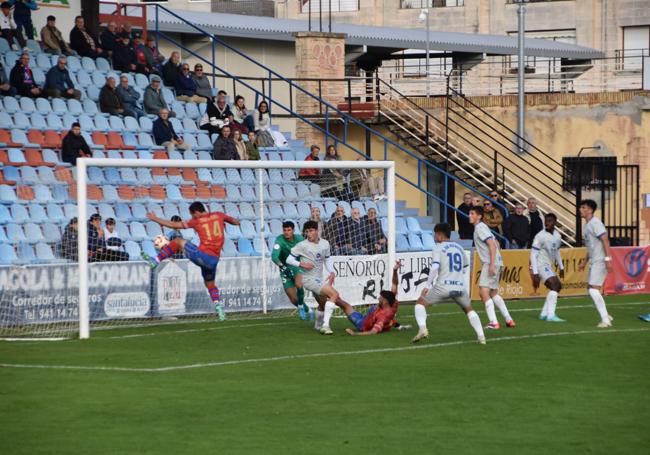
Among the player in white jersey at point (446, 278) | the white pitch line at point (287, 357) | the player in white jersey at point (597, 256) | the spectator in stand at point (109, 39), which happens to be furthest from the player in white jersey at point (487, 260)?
the spectator in stand at point (109, 39)

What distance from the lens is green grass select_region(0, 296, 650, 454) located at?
1000cm

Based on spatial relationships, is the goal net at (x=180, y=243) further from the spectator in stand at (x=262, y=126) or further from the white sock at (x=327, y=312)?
the spectator in stand at (x=262, y=126)

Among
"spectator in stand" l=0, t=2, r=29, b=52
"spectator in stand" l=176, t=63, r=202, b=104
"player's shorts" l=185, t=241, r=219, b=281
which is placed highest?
"spectator in stand" l=0, t=2, r=29, b=52

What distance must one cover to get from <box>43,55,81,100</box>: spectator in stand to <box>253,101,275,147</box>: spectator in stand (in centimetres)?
400

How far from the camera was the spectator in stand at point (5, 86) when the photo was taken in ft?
78.5

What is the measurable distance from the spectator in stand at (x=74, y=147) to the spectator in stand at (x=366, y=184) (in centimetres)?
496

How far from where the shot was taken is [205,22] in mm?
35531

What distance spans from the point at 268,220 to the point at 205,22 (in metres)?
14.0

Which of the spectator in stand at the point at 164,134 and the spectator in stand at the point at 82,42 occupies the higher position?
the spectator in stand at the point at 82,42

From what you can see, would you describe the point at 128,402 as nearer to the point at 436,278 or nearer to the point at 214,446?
the point at 214,446

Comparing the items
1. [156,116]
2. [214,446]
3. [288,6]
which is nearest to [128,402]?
[214,446]

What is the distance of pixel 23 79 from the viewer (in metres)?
24.3

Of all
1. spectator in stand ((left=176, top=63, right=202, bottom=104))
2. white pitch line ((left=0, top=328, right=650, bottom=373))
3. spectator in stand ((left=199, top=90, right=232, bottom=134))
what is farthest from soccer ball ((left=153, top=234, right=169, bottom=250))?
spectator in stand ((left=176, top=63, right=202, bottom=104))

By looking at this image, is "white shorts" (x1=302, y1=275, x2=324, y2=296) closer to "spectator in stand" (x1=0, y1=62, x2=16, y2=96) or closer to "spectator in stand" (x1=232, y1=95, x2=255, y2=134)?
"spectator in stand" (x1=0, y1=62, x2=16, y2=96)
